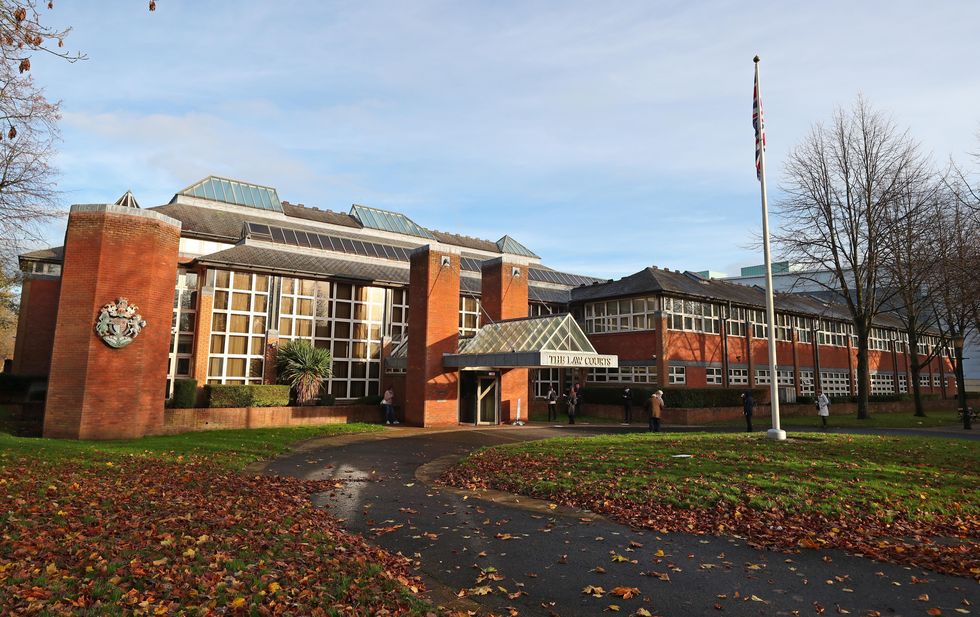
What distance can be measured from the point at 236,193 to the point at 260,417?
1902cm

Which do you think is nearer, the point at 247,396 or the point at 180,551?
the point at 180,551

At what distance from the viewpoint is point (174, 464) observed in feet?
41.8

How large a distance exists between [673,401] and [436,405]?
11930 millimetres

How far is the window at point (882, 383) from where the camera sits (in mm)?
48531

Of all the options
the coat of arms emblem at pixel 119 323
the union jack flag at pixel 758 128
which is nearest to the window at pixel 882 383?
the union jack flag at pixel 758 128

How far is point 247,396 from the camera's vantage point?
21812 millimetres

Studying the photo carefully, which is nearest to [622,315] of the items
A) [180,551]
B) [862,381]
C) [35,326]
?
[862,381]

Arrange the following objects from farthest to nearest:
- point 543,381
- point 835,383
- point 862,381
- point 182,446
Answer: point 835,383 → point 543,381 → point 862,381 → point 182,446

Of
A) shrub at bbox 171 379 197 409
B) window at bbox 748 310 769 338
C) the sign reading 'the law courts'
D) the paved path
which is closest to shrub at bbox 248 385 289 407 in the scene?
shrub at bbox 171 379 197 409

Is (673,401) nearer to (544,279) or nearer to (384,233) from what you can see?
(544,279)

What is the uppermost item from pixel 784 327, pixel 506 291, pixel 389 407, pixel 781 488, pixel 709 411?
pixel 506 291

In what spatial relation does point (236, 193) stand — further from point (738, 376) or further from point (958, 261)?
point (958, 261)

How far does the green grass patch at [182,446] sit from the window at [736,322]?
25.1 m

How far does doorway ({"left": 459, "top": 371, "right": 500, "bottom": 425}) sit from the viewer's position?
25.8 metres
